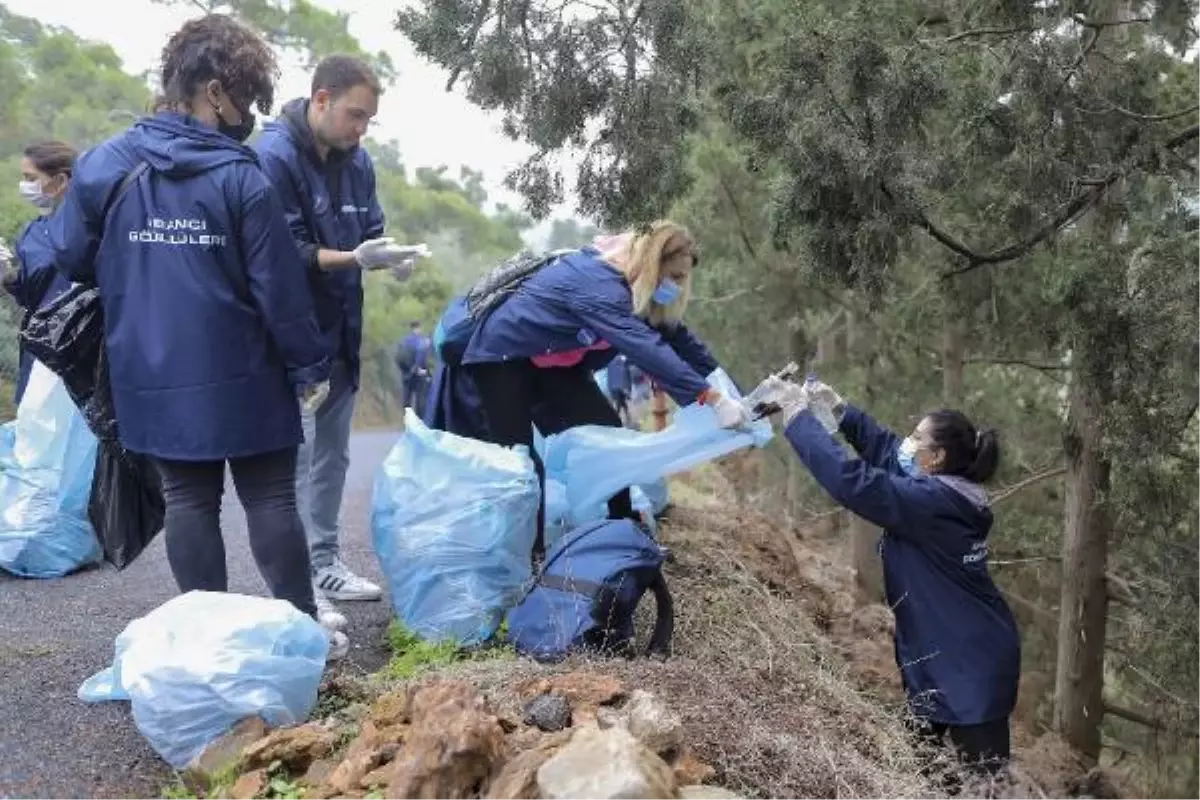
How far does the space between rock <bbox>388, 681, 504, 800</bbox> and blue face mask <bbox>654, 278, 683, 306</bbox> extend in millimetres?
1943

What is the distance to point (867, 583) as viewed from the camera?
9.56 meters

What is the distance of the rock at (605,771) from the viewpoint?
80.8 inches

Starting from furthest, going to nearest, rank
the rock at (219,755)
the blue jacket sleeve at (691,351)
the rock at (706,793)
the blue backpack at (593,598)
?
the blue jacket sleeve at (691,351)
the blue backpack at (593,598)
the rock at (219,755)
the rock at (706,793)

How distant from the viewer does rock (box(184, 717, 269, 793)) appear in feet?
8.68

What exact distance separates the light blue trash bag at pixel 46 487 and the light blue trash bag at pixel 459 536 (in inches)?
66.4

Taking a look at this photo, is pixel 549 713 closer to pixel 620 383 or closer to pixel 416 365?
pixel 620 383

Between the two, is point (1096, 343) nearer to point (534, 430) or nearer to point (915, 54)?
point (915, 54)

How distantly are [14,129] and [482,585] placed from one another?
18209 millimetres

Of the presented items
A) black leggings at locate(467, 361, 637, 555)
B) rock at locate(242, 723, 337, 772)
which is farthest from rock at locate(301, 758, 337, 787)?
black leggings at locate(467, 361, 637, 555)

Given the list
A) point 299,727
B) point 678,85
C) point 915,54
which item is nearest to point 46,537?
point 299,727

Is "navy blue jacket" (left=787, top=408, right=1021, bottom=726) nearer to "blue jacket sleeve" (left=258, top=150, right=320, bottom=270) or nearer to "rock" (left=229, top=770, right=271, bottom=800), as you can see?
"blue jacket sleeve" (left=258, top=150, right=320, bottom=270)

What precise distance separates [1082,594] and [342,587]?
4.72 metres

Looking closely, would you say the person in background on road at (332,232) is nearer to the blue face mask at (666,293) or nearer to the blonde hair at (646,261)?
the blonde hair at (646,261)

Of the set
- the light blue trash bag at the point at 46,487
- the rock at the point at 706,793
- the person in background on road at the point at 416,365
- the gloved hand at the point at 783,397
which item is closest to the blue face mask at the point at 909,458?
the gloved hand at the point at 783,397
